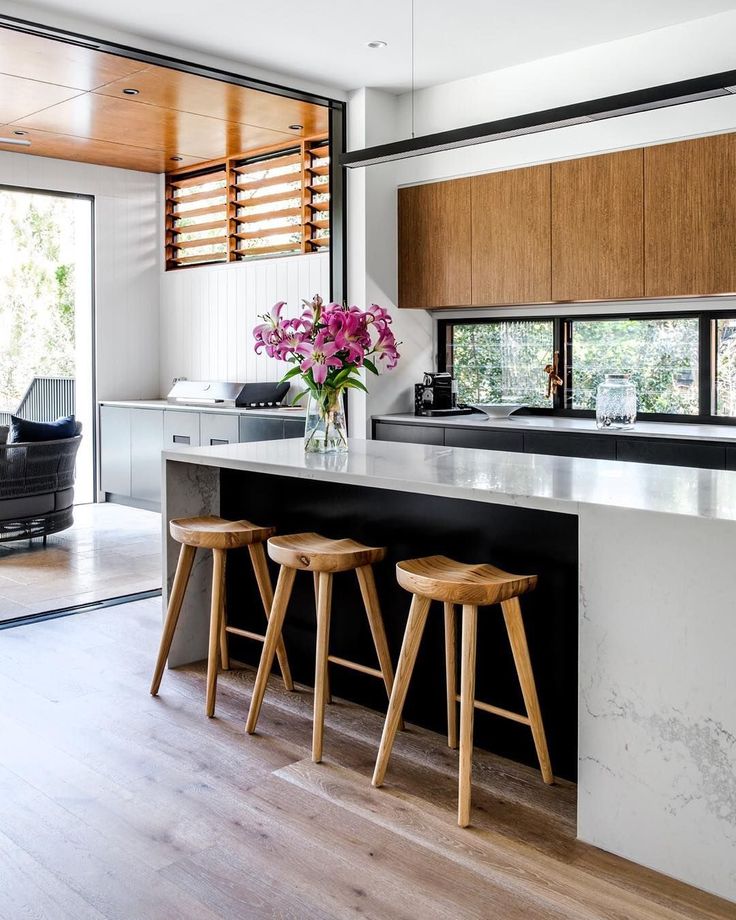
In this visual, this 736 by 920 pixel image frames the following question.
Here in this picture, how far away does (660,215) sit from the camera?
4.61 meters

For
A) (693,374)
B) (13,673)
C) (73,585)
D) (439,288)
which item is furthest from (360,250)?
(13,673)

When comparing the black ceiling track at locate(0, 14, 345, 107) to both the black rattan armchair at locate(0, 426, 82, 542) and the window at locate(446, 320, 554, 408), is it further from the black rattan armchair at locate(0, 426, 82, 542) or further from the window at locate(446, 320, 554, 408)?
the black rattan armchair at locate(0, 426, 82, 542)

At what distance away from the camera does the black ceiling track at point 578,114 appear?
110 inches

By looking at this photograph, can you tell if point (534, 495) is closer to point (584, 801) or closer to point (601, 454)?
point (584, 801)

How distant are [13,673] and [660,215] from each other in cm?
365

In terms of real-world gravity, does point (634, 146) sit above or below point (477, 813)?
above

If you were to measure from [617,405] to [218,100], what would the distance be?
9.61 feet

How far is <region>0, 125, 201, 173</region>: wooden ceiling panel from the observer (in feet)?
21.5

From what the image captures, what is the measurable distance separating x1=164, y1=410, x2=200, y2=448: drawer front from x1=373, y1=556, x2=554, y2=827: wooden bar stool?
4164mm

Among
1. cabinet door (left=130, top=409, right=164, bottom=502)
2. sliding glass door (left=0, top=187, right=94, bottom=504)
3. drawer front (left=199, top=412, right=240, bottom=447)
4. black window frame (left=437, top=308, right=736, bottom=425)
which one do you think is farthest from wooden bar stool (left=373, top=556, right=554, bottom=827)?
sliding glass door (left=0, top=187, right=94, bottom=504)

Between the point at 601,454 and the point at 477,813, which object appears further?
the point at 601,454

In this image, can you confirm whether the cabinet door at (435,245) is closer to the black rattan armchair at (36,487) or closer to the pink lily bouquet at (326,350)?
the pink lily bouquet at (326,350)

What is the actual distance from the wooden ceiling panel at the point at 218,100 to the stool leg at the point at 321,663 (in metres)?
3.28

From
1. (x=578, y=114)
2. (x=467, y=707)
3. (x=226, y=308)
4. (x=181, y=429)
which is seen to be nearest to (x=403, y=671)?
(x=467, y=707)
